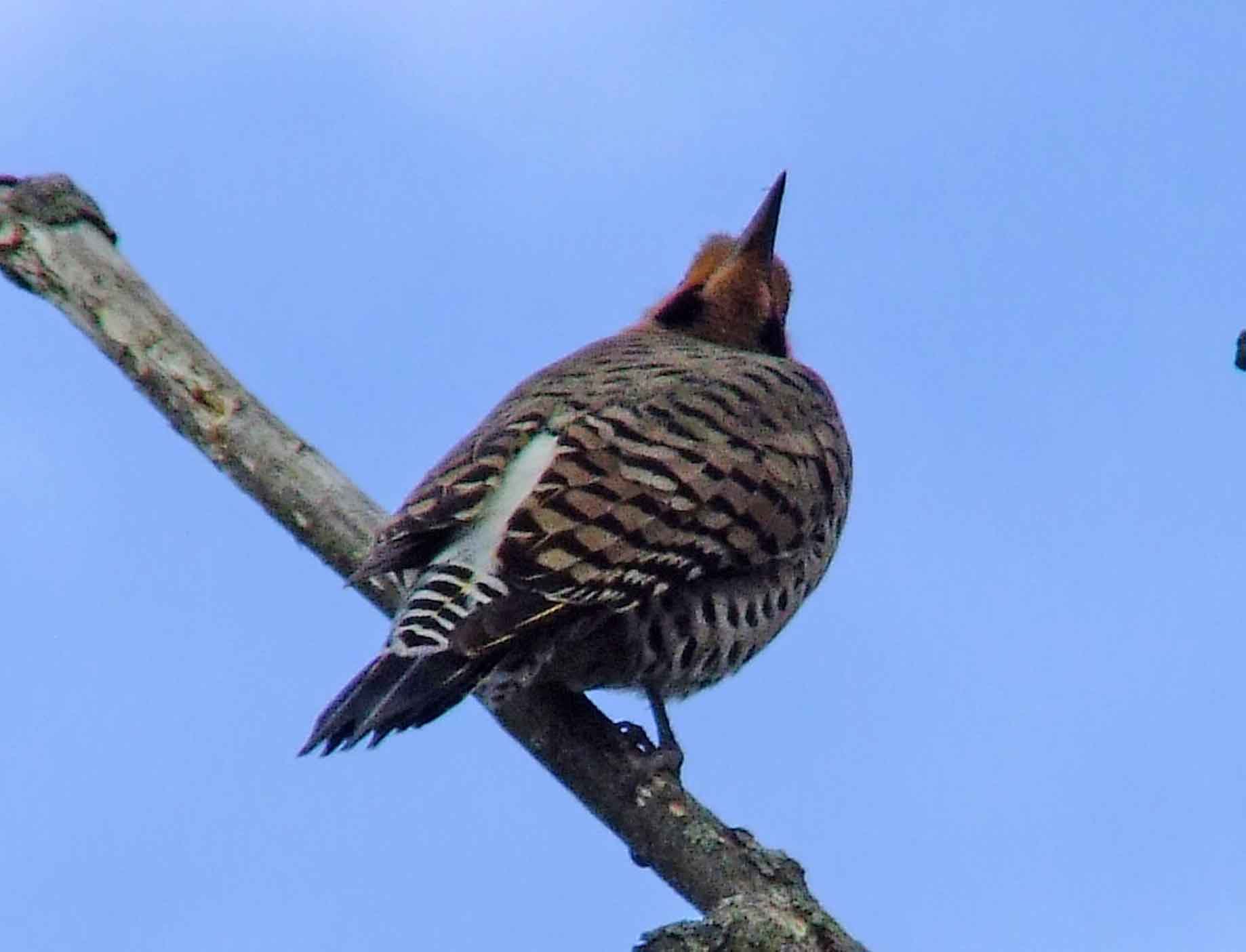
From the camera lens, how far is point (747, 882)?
182 inches

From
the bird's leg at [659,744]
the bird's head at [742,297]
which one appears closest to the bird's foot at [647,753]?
the bird's leg at [659,744]

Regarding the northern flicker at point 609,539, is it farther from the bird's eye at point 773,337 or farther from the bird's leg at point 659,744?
the bird's eye at point 773,337

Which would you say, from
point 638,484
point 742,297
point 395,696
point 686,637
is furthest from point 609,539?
point 742,297

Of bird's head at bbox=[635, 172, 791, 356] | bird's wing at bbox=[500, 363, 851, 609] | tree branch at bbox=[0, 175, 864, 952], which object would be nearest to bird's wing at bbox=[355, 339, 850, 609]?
bird's wing at bbox=[500, 363, 851, 609]

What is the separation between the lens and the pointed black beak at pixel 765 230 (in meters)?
8.08

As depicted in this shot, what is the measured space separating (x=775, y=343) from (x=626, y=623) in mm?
2576

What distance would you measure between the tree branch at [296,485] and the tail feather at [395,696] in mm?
408

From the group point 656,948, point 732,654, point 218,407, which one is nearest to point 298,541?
point 218,407

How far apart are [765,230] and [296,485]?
2778 mm

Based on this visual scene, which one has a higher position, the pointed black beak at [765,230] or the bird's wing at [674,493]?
the pointed black beak at [765,230]

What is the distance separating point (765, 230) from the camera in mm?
8086

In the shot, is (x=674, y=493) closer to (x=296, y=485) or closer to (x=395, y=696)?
(x=296, y=485)

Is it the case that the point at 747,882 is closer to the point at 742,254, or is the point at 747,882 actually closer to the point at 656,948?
the point at 656,948

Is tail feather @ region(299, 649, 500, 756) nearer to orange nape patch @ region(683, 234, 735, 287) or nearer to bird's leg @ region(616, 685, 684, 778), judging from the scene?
bird's leg @ region(616, 685, 684, 778)
